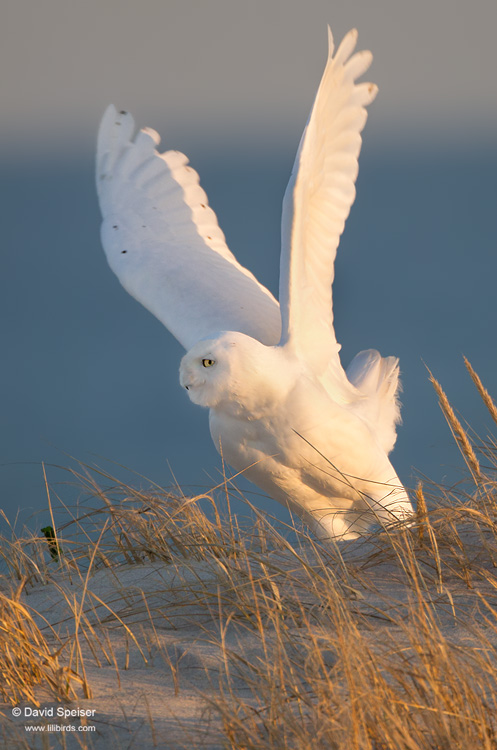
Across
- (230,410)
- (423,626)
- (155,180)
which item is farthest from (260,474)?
(423,626)

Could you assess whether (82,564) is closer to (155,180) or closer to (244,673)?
(244,673)

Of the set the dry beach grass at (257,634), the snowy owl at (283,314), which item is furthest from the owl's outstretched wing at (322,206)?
the dry beach grass at (257,634)

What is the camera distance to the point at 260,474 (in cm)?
437

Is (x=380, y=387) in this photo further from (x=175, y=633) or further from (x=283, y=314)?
(x=175, y=633)

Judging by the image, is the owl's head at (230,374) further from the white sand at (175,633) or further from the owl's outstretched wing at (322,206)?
the white sand at (175,633)

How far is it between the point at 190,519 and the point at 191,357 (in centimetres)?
94

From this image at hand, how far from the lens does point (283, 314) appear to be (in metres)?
4.26

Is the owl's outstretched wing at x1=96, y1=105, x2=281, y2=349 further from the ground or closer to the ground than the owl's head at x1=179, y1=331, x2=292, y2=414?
further from the ground

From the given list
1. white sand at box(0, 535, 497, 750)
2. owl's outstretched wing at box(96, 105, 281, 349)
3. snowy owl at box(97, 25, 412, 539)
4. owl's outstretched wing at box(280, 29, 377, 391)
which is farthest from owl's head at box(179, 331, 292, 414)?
white sand at box(0, 535, 497, 750)

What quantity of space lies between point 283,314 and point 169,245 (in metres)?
1.31

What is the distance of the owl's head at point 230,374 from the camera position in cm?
401

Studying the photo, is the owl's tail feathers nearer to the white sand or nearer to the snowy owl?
the snowy owl

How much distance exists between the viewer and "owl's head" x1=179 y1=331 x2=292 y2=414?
13.2 feet

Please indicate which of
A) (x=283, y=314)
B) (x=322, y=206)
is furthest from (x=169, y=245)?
(x=283, y=314)
